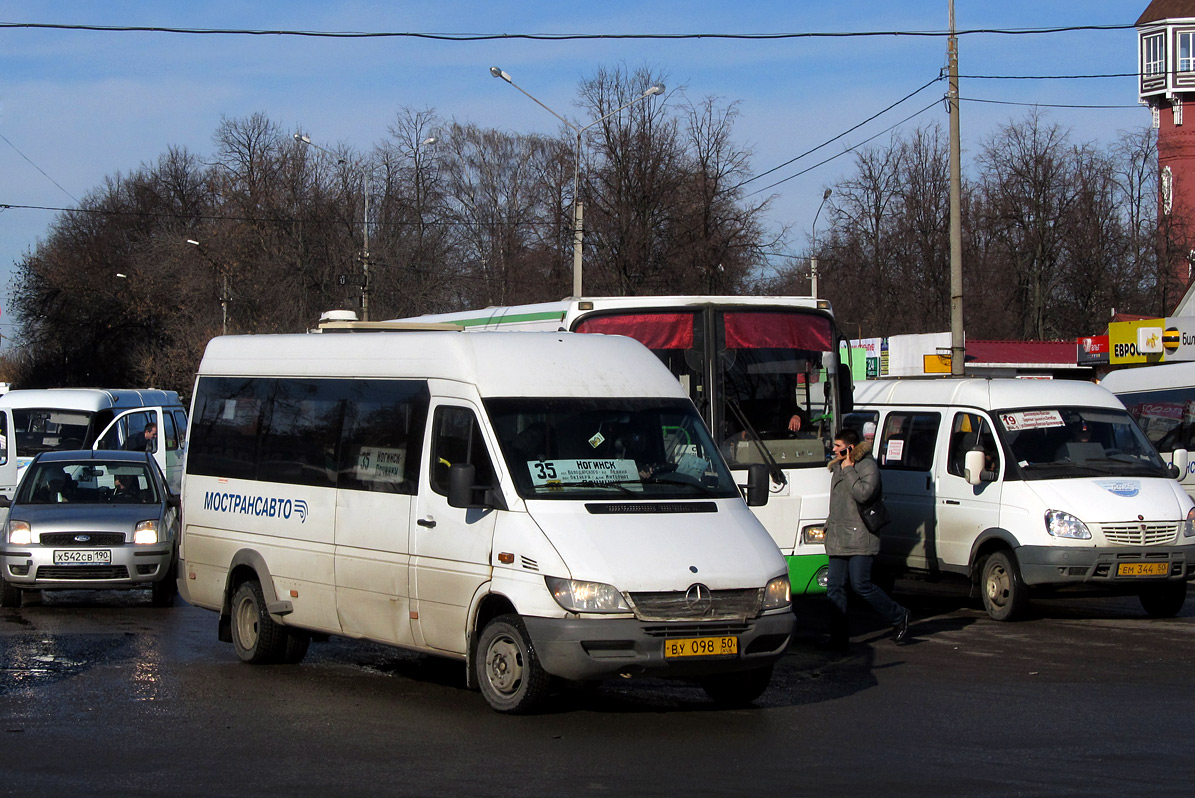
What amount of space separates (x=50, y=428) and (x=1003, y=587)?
1581 cm

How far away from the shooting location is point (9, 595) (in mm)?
14812

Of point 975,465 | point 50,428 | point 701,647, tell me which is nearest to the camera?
point 701,647

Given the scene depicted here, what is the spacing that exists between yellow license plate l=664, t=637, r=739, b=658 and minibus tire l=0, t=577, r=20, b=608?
902 cm

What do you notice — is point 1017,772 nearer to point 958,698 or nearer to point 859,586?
point 958,698

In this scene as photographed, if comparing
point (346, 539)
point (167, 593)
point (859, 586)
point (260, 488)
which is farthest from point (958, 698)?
point (167, 593)

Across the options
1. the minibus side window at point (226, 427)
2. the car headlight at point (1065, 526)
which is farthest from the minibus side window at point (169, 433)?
the car headlight at point (1065, 526)

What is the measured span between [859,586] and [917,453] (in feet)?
12.4

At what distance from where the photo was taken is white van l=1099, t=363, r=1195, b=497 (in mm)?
19375

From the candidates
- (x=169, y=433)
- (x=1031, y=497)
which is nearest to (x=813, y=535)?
(x=1031, y=497)

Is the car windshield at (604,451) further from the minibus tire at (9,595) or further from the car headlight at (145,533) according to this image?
the minibus tire at (9,595)

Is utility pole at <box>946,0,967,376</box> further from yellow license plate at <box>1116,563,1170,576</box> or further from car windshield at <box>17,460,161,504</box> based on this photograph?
car windshield at <box>17,460,161,504</box>

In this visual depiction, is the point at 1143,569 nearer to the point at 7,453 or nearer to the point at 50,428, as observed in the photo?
the point at 7,453

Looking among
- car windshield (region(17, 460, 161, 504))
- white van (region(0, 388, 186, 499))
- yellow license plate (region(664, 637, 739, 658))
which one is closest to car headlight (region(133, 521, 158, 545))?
car windshield (region(17, 460, 161, 504))

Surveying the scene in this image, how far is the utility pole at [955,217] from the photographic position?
23391 mm
